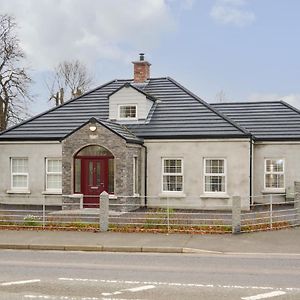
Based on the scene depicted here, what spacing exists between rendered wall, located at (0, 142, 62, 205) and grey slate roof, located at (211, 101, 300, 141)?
10464mm

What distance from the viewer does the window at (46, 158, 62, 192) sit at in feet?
84.1

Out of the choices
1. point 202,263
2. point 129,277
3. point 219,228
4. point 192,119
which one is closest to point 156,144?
point 192,119

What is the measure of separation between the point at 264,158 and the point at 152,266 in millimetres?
16344

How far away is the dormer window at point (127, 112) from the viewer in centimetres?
2580

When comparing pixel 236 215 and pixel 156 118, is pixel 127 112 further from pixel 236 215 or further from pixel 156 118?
pixel 236 215

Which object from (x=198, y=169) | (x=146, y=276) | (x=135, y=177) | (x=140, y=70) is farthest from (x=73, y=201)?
(x=146, y=276)

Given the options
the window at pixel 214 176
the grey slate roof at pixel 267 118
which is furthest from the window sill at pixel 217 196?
the grey slate roof at pixel 267 118

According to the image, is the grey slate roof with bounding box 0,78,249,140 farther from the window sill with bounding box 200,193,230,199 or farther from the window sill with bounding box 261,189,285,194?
the window sill with bounding box 261,189,285,194

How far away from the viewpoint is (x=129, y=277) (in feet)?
33.7

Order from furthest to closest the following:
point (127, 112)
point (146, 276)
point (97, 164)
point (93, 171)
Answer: point (127, 112)
point (93, 171)
point (97, 164)
point (146, 276)

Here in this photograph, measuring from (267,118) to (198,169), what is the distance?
6322mm

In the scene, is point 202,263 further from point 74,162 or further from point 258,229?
point 74,162

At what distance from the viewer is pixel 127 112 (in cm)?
2592

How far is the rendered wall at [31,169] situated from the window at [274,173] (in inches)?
427
